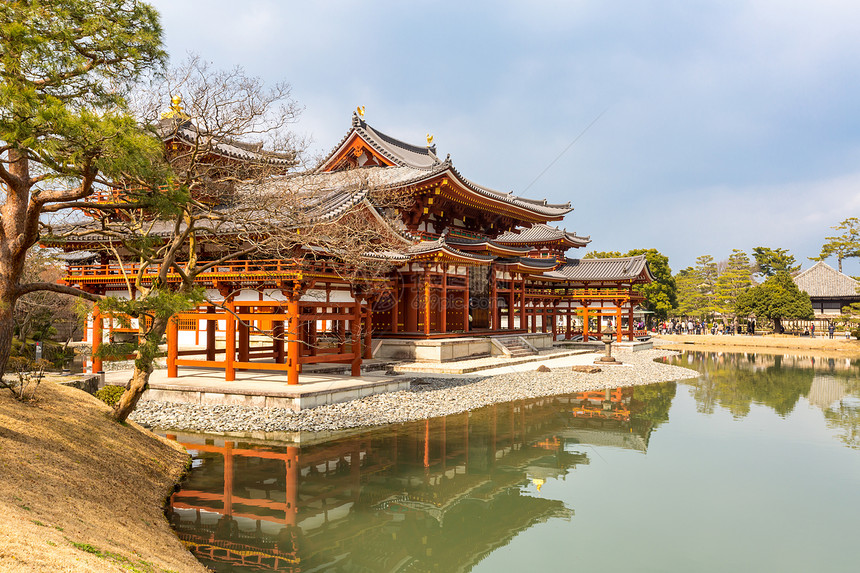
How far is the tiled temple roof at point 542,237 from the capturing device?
137 feet

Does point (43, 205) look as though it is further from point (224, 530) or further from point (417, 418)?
point (417, 418)

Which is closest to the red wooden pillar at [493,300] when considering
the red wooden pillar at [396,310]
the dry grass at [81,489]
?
the red wooden pillar at [396,310]

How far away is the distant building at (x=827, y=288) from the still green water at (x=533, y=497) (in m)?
53.0

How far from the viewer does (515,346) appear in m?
31.2

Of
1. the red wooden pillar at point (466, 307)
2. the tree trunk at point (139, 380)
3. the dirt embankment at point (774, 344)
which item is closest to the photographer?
the tree trunk at point (139, 380)

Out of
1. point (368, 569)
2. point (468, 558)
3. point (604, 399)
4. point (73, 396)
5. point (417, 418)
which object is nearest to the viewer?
point (368, 569)

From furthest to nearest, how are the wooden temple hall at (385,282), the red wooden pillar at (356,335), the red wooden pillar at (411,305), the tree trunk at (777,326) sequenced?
the tree trunk at (777,326) < the red wooden pillar at (411,305) < the red wooden pillar at (356,335) < the wooden temple hall at (385,282)

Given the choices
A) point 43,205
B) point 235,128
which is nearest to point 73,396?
point 43,205

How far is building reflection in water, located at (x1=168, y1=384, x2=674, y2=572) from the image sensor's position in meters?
8.01

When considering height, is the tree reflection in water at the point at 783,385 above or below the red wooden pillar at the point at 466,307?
below

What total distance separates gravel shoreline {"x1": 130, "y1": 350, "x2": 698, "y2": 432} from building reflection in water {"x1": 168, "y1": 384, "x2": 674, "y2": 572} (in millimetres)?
808

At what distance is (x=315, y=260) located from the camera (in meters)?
16.9

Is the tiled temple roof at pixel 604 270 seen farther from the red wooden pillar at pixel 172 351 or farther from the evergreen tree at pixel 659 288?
the red wooden pillar at pixel 172 351

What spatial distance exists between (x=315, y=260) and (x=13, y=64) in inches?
374
